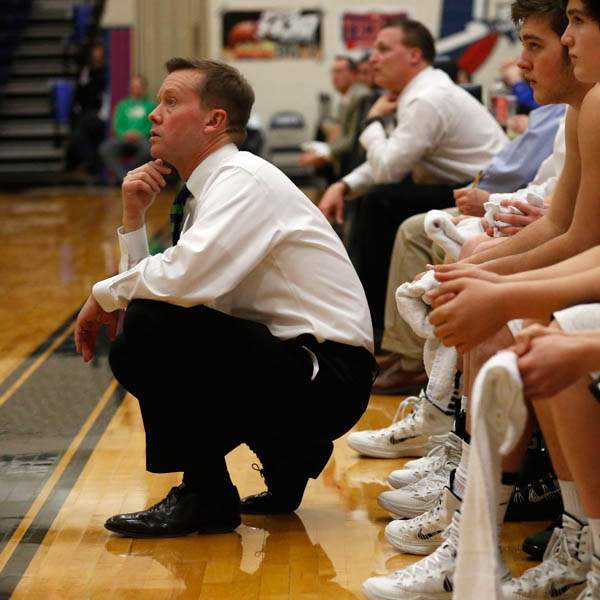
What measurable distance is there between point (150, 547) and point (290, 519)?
37 centimetres

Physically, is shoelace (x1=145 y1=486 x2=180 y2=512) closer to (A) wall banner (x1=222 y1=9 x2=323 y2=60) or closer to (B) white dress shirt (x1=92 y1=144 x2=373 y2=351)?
(B) white dress shirt (x1=92 y1=144 x2=373 y2=351)

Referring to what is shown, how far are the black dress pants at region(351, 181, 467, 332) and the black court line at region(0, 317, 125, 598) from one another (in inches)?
44.2

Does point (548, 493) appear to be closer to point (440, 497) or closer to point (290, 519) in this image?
point (440, 497)

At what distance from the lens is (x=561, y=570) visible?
7.61 feet

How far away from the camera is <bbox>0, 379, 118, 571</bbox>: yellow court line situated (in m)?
2.87

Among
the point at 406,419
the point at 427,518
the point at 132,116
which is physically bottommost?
the point at 132,116

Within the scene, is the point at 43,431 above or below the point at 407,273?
below

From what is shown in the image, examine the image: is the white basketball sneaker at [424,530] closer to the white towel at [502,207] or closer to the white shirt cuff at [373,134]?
the white towel at [502,207]

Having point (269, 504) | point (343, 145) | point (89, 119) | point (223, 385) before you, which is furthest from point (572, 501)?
point (89, 119)

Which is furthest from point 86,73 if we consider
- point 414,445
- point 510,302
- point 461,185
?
point 510,302

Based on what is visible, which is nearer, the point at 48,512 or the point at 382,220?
the point at 48,512

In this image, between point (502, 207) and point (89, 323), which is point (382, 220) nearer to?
point (502, 207)

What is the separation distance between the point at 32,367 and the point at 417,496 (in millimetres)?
2284

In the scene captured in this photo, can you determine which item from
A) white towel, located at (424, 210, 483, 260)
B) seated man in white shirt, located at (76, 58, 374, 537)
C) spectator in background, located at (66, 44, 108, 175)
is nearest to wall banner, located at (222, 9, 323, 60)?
spectator in background, located at (66, 44, 108, 175)
